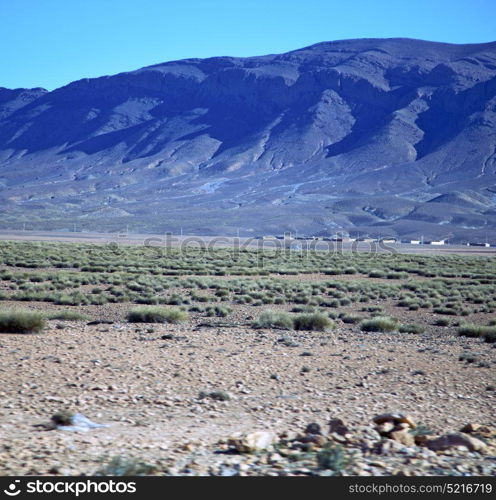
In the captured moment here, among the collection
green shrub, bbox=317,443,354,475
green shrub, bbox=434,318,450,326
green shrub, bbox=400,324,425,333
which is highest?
green shrub, bbox=317,443,354,475

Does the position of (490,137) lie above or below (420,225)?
above

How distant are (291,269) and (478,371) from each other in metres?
32.7

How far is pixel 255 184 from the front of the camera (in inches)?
7653

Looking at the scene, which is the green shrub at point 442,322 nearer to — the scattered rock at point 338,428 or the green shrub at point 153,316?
the green shrub at point 153,316

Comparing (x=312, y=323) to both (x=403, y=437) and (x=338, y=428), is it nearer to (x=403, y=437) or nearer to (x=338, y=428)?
(x=338, y=428)

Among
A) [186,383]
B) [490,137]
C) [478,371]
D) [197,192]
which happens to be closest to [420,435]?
[186,383]

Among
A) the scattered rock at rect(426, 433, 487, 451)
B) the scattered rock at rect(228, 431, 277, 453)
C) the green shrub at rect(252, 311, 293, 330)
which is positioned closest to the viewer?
the scattered rock at rect(228, 431, 277, 453)

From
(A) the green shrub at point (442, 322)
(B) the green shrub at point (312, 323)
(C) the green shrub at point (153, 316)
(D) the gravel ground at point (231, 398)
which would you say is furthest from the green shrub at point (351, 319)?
(C) the green shrub at point (153, 316)

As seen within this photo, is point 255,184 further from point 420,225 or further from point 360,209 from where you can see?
point 420,225

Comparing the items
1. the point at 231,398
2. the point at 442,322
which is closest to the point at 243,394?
the point at 231,398

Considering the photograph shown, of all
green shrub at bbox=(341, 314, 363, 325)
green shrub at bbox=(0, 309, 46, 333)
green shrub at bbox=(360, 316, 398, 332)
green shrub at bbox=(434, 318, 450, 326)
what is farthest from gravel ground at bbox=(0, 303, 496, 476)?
green shrub at bbox=(434, 318, 450, 326)

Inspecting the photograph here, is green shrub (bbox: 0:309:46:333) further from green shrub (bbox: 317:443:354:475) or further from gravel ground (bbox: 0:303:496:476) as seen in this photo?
green shrub (bbox: 317:443:354:475)
